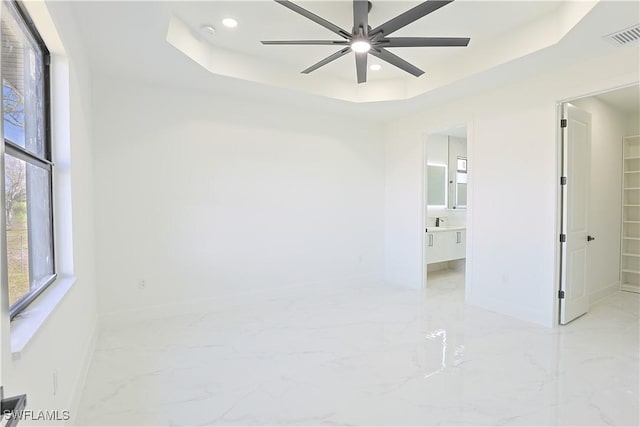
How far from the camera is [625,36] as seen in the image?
267 centimetres

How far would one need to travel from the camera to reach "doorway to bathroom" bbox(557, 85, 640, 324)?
3.55 m

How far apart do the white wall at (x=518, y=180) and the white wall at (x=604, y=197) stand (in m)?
1.08

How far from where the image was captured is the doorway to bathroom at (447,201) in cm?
583

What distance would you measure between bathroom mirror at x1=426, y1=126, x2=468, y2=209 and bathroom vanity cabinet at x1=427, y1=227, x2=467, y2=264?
0.72 meters

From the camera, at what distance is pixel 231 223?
13.8ft

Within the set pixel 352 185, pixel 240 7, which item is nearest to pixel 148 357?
pixel 240 7

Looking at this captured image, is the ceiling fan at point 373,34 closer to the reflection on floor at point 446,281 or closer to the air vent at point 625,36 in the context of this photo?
the air vent at point 625,36

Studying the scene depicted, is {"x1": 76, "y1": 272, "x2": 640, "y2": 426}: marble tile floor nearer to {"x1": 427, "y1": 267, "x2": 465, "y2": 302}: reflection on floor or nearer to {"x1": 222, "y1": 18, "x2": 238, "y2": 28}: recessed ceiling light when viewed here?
{"x1": 427, "y1": 267, "x2": 465, "y2": 302}: reflection on floor

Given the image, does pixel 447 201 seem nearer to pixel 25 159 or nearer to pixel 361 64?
pixel 361 64

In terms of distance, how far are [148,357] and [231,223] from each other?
70.1 inches

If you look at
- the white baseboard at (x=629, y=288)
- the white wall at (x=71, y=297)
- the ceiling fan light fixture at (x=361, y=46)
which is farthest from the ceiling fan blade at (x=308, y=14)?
the white baseboard at (x=629, y=288)

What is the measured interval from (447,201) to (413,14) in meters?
4.86

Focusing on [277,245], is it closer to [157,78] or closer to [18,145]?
[157,78]

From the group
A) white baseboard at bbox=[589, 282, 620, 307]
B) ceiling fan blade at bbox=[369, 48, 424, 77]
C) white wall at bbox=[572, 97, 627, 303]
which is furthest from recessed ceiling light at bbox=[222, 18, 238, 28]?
white baseboard at bbox=[589, 282, 620, 307]
